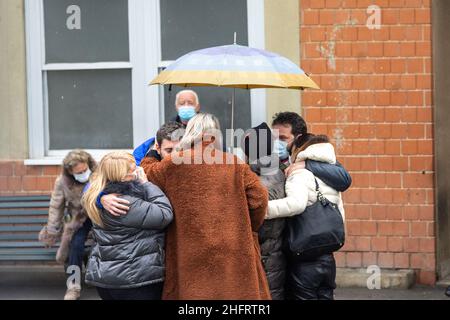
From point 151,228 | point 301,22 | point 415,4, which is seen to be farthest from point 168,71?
point 415,4

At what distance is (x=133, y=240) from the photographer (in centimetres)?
530

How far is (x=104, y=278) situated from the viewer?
528cm

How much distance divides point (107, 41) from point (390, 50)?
2637 mm

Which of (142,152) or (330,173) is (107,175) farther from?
(330,173)

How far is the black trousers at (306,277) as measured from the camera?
6.01 meters

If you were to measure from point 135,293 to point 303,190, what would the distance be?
50.2 inches

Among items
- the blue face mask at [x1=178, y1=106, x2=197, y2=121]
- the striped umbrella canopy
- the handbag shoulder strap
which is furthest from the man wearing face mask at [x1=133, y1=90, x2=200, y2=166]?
the handbag shoulder strap

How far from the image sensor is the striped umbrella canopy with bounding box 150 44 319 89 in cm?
602

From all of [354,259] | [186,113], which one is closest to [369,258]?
[354,259]

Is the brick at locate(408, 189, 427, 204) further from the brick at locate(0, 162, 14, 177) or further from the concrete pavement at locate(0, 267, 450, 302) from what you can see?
the brick at locate(0, 162, 14, 177)

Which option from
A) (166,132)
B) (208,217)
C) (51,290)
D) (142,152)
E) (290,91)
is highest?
(290,91)

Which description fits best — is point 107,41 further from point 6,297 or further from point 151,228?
point 151,228

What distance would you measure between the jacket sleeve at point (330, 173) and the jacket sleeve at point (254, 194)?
0.69 metres

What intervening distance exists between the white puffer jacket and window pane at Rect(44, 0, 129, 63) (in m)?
3.34
